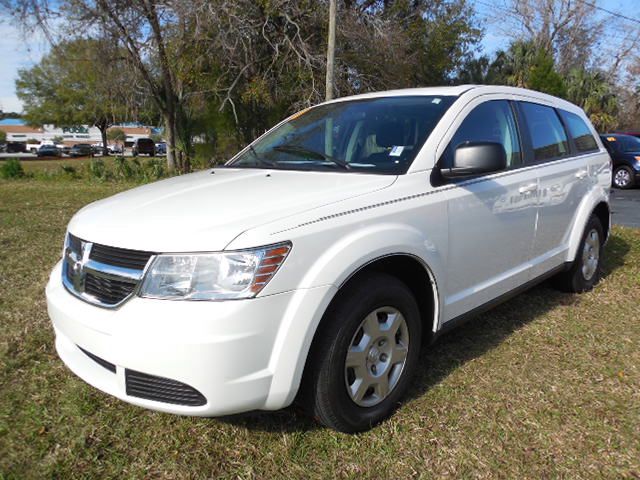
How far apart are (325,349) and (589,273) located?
3425 millimetres

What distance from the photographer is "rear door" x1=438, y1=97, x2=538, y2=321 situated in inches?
115

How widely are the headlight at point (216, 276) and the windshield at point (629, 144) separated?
15161mm

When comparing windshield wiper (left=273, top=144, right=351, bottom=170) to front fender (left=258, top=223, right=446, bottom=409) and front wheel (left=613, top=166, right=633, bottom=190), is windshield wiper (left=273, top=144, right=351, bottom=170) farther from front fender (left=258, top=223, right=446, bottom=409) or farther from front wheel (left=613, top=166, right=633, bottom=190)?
Result: front wheel (left=613, top=166, right=633, bottom=190)

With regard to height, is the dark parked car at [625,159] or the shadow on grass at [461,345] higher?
the dark parked car at [625,159]

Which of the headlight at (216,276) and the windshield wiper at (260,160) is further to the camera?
the windshield wiper at (260,160)

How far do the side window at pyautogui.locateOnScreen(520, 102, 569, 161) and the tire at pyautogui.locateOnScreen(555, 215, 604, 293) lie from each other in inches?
31.4

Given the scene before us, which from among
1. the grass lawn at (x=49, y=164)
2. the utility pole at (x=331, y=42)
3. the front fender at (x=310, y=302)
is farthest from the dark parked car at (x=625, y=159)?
the grass lawn at (x=49, y=164)

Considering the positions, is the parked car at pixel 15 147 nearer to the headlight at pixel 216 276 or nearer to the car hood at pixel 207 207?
the car hood at pixel 207 207

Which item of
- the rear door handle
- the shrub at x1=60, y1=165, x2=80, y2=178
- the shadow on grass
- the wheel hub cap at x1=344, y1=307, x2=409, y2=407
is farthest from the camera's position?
the shrub at x1=60, y1=165, x2=80, y2=178

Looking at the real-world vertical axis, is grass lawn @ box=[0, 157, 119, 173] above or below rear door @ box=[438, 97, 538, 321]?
below

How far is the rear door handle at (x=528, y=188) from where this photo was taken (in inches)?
134

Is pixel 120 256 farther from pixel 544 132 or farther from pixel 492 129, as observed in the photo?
pixel 544 132

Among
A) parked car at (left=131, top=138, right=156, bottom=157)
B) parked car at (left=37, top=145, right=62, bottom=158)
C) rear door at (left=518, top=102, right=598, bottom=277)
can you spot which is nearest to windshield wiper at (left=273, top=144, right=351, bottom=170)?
rear door at (left=518, top=102, right=598, bottom=277)

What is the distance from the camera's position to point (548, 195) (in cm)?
374
